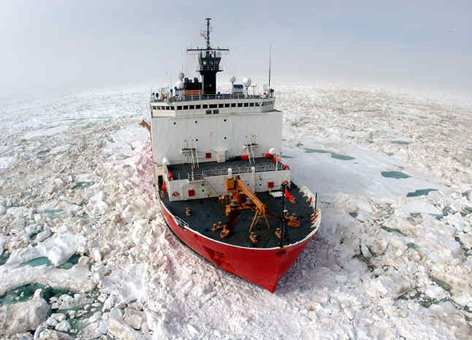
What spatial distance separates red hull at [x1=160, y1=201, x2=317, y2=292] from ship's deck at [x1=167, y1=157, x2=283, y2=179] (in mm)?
2279

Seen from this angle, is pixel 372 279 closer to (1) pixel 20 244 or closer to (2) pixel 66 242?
(2) pixel 66 242

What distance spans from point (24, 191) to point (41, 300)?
24.0 feet

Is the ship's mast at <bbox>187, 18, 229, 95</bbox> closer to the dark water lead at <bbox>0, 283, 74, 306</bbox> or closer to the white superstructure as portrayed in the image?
the white superstructure

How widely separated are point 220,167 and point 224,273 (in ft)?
12.0

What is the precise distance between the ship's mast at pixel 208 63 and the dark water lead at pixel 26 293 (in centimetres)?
854

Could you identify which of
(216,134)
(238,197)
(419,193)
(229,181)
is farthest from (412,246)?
(216,134)

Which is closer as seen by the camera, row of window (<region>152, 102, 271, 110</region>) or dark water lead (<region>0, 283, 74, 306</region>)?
dark water lead (<region>0, 283, 74, 306</region>)

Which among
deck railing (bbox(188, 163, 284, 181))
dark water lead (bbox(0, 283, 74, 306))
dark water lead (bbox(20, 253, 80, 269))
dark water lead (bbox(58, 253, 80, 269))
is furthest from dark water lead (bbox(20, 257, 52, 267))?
deck railing (bbox(188, 163, 284, 181))

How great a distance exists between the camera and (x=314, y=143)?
61.5 ft

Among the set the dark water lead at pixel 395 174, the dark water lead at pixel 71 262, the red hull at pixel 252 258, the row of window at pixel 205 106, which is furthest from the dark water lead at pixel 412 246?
the dark water lead at pixel 71 262

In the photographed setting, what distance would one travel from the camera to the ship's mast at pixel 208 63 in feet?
38.9

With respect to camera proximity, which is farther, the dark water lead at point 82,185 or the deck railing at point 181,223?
the dark water lead at point 82,185

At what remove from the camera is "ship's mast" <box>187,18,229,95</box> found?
11.8m

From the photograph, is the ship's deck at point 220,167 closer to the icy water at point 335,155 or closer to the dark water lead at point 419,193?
the dark water lead at point 419,193
